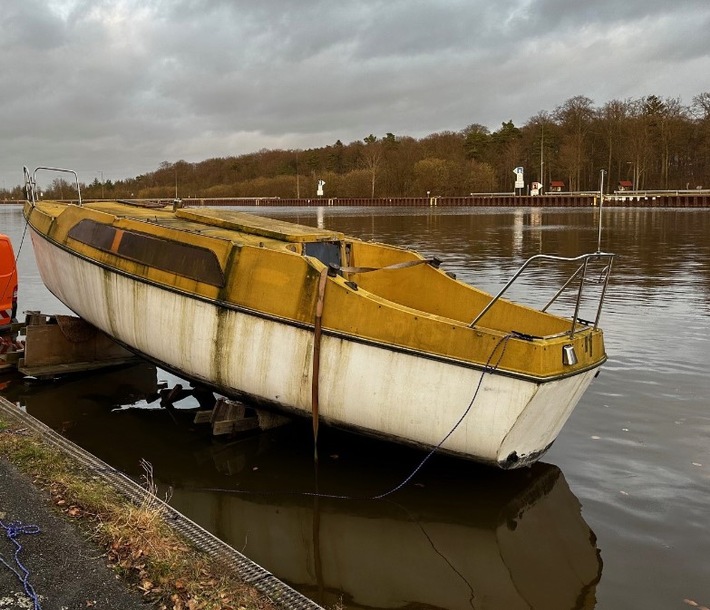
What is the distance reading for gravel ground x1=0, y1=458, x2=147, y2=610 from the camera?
3.60 meters

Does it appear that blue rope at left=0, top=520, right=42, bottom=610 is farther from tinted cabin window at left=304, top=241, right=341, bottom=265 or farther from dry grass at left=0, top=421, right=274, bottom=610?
tinted cabin window at left=304, top=241, right=341, bottom=265

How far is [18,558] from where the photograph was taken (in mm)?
3977

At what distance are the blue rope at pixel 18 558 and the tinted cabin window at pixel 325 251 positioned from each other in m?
4.35

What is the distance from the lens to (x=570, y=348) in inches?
224

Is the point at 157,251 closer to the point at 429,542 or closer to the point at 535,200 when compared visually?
the point at 429,542

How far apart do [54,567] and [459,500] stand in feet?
11.6

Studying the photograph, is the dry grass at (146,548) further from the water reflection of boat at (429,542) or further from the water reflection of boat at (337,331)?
the water reflection of boat at (337,331)

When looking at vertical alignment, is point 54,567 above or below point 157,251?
below

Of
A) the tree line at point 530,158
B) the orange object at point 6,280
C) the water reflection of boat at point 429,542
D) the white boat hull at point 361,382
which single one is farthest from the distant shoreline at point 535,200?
the water reflection of boat at point 429,542

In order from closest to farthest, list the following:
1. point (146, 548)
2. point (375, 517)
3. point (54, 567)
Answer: point (54, 567)
point (146, 548)
point (375, 517)

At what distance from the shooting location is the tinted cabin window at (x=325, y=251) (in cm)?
785

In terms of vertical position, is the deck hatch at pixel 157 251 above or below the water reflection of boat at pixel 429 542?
above

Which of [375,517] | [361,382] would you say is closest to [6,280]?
[361,382]

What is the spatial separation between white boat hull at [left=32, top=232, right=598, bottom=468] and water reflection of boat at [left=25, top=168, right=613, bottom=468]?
1 centimetres
